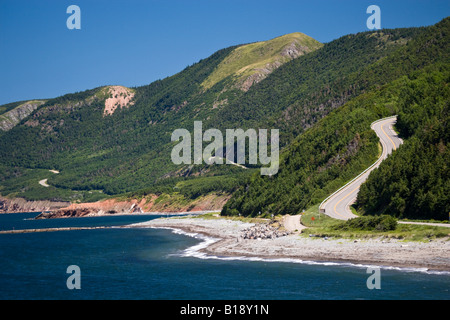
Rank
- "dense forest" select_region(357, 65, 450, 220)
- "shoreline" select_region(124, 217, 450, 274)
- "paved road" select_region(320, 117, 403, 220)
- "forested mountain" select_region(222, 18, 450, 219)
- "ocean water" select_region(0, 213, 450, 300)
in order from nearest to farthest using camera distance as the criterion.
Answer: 1. "ocean water" select_region(0, 213, 450, 300)
2. "shoreline" select_region(124, 217, 450, 274)
3. "dense forest" select_region(357, 65, 450, 220)
4. "forested mountain" select_region(222, 18, 450, 219)
5. "paved road" select_region(320, 117, 403, 220)

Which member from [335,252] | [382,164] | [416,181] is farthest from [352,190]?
[335,252]

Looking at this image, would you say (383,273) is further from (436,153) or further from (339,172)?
(339,172)

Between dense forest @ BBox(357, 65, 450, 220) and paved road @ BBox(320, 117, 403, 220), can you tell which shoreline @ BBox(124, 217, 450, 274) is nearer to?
dense forest @ BBox(357, 65, 450, 220)

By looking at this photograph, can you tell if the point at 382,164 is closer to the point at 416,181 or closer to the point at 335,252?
the point at 416,181

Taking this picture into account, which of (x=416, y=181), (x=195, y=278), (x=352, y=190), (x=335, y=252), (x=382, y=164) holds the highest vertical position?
(x=382, y=164)

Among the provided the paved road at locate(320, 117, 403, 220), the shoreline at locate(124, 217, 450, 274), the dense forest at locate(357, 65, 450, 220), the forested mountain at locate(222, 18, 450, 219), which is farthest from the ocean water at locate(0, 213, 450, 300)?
the paved road at locate(320, 117, 403, 220)
